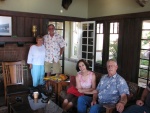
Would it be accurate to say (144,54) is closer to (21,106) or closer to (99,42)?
(99,42)

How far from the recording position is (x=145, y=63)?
4422 millimetres

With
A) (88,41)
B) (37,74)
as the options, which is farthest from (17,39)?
(88,41)

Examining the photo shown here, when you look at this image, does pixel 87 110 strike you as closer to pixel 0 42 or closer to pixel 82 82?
pixel 82 82

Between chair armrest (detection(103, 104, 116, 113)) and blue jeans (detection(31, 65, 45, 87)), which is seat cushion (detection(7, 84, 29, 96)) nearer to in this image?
blue jeans (detection(31, 65, 45, 87))

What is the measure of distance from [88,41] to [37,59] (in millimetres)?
2116

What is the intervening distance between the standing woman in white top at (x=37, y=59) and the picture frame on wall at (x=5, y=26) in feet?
2.95

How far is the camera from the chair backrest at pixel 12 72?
3.58 m

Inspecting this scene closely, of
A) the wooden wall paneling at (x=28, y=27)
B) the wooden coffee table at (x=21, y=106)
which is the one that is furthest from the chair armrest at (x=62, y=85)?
the wooden wall paneling at (x=28, y=27)

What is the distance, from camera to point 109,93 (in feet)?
8.69

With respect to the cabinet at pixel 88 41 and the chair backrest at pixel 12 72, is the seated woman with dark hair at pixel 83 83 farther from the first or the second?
the cabinet at pixel 88 41

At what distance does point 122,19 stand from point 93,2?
1397 mm

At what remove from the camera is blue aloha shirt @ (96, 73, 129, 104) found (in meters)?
2.56

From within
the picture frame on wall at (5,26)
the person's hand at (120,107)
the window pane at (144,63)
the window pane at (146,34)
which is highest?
the picture frame on wall at (5,26)

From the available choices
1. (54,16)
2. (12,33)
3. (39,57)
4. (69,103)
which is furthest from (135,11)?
(12,33)
